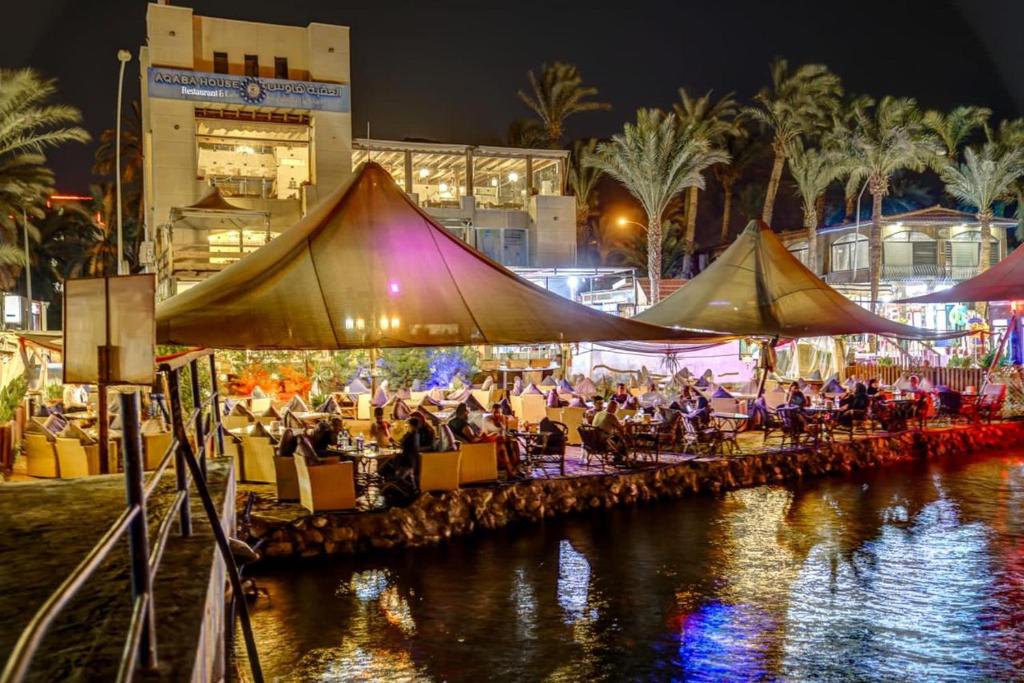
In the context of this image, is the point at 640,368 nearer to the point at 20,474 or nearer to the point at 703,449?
the point at 703,449

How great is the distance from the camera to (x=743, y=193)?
6512cm

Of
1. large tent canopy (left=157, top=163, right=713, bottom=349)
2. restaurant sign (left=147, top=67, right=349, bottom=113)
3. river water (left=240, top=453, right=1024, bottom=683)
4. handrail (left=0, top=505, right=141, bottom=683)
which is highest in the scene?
restaurant sign (left=147, top=67, right=349, bottom=113)

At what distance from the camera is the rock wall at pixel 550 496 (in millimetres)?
10344

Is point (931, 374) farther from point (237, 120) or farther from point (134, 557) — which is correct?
point (134, 557)

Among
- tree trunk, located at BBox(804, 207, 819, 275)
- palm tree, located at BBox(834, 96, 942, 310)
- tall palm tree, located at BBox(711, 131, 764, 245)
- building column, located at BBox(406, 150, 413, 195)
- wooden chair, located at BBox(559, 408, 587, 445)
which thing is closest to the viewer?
wooden chair, located at BBox(559, 408, 587, 445)

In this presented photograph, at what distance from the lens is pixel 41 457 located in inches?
493

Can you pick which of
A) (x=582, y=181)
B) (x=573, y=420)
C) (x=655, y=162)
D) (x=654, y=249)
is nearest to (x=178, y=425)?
(x=573, y=420)

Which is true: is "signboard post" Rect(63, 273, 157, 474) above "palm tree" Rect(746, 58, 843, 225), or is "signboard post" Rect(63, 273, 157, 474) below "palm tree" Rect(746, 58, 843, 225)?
below

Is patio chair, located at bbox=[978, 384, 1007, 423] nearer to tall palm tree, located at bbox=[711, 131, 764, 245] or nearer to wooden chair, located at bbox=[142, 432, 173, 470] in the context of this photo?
wooden chair, located at bbox=[142, 432, 173, 470]

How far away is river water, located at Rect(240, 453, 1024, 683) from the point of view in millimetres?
7137

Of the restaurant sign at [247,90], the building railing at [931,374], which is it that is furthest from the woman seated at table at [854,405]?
the restaurant sign at [247,90]

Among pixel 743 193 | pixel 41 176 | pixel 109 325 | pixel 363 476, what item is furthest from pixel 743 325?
pixel 743 193

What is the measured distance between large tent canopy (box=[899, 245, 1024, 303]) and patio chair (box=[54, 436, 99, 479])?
1934 centimetres

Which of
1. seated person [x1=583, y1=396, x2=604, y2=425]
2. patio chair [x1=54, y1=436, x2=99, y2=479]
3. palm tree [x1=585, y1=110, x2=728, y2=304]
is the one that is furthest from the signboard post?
palm tree [x1=585, y1=110, x2=728, y2=304]
